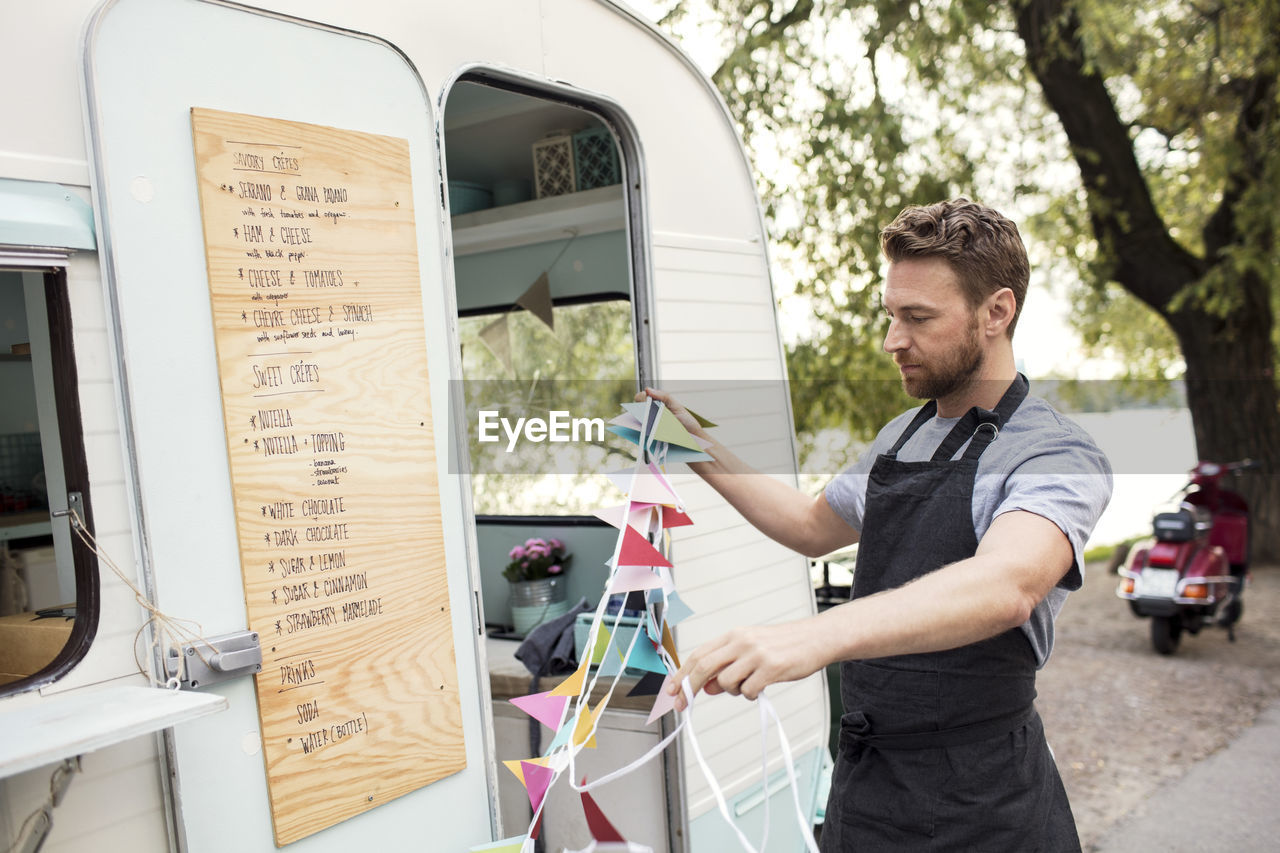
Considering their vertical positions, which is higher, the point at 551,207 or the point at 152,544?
the point at 551,207

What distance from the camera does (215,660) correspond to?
6.68ft

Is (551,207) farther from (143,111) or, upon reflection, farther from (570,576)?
(143,111)

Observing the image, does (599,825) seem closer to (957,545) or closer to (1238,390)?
(957,545)

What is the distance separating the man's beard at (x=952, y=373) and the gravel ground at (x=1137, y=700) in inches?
145

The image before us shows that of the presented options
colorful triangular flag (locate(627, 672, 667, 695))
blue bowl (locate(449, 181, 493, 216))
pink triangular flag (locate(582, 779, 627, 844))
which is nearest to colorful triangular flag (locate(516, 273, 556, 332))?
blue bowl (locate(449, 181, 493, 216))

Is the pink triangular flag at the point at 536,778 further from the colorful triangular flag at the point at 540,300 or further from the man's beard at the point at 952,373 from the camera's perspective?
the colorful triangular flag at the point at 540,300

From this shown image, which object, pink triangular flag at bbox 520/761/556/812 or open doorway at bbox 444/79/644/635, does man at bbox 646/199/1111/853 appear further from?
open doorway at bbox 444/79/644/635

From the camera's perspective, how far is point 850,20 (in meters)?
7.51

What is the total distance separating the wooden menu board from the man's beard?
1169 millimetres

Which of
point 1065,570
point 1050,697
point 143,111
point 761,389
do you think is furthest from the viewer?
point 1050,697

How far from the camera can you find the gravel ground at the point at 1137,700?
5789mm

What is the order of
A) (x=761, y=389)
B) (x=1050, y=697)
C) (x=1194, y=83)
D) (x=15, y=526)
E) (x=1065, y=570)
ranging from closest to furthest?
(x=1065, y=570), (x=15, y=526), (x=761, y=389), (x=1050, y=697), (x=1194, y=83)

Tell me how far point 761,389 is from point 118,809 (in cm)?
267

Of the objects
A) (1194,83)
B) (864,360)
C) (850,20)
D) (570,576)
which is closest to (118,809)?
(570,576)
